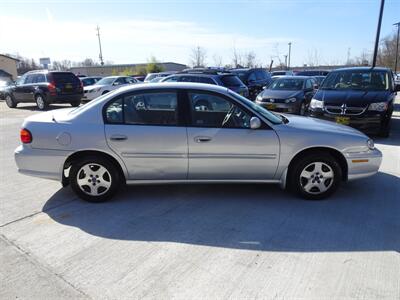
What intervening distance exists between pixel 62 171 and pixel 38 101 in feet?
41.2

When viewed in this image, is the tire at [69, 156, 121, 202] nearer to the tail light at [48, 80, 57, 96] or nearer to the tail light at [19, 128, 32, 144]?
the tail light at [19, 128, 32, 144]

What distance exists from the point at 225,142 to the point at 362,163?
1837 millimetres

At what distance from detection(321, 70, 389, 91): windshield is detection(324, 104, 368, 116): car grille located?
119 cm

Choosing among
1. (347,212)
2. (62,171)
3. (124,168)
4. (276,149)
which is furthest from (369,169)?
(62,171)

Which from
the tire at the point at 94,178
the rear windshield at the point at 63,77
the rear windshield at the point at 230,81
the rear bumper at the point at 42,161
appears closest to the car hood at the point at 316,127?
the tire at the point at 94,178

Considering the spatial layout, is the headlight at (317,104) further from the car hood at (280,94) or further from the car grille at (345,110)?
the car hood at (280,94)

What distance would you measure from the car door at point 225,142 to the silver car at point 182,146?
0.04 ft

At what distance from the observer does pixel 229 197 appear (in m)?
4.32

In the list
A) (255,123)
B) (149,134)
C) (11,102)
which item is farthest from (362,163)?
(11,102)

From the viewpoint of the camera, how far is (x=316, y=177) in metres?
4.13

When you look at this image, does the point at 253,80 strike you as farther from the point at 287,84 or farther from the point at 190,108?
the point at 190,108

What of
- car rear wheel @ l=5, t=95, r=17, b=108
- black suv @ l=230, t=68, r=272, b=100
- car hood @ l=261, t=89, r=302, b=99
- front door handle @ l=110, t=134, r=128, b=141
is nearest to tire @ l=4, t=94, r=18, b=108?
car rear wheel @ l=5, t=95, r=17, b=108

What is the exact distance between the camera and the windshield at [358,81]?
8.31 meters

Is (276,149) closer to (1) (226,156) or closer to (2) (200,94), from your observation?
(1) (226,156)
